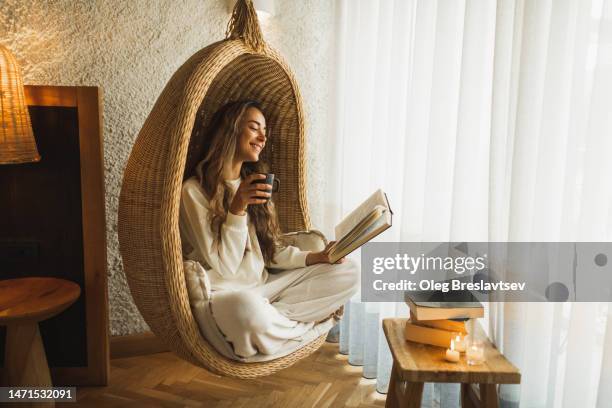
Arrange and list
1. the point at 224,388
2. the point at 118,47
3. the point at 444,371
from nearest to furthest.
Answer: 1. the point at 444,371
2. the point at 224,388
3. the point at 118,47

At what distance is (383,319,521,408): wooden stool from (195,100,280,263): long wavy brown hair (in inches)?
25.9

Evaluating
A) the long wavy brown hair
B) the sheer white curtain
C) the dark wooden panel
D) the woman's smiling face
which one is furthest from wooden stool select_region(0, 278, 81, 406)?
the sheer white curtain

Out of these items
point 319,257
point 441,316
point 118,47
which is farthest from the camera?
point 118,47

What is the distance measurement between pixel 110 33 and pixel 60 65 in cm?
25

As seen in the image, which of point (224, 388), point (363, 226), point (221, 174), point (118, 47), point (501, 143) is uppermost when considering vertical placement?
point (118, 47)

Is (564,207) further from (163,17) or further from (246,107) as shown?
(163,17)

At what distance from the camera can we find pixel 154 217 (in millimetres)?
1523

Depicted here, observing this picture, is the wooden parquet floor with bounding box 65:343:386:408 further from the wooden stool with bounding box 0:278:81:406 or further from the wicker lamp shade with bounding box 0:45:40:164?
the wicker lamp shade with bounding box 0:45:40:164

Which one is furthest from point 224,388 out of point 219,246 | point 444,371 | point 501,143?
point 501,143

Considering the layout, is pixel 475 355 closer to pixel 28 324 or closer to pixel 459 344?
pixel 459 344

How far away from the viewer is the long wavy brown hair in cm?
182

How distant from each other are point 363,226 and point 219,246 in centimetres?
52

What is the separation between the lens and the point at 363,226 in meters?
1.60

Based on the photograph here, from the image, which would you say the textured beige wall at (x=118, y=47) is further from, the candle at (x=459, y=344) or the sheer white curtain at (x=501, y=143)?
the candle at (x=459, y=344)
